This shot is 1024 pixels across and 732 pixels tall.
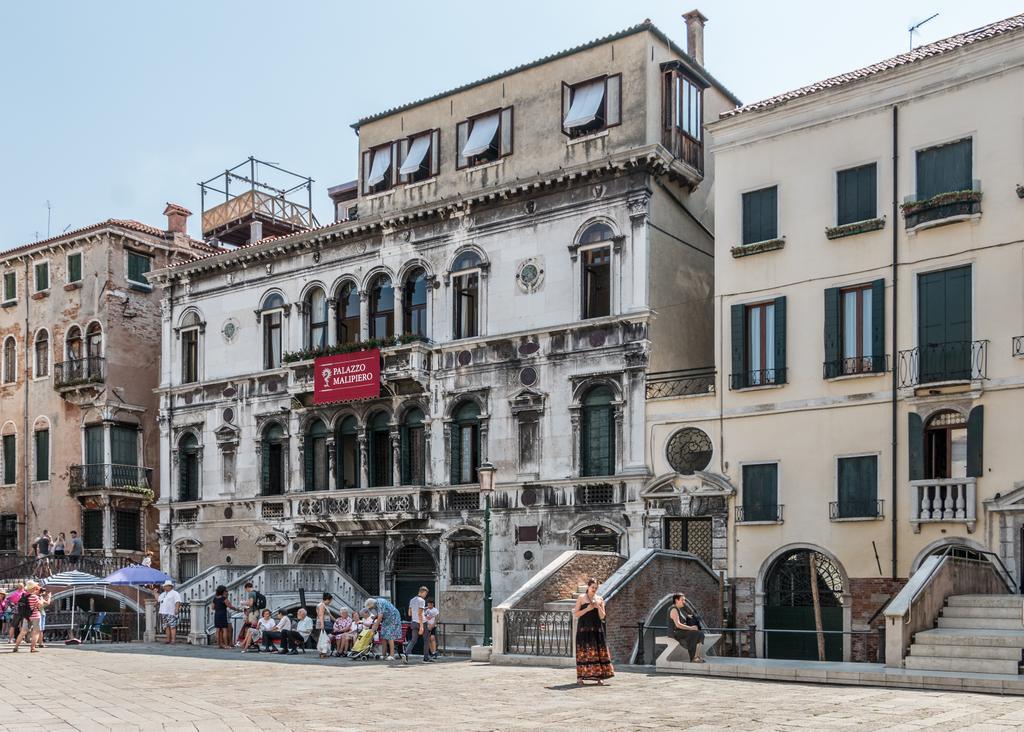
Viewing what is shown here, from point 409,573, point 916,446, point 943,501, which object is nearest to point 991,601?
point 943,501

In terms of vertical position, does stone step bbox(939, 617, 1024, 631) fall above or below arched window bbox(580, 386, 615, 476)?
below

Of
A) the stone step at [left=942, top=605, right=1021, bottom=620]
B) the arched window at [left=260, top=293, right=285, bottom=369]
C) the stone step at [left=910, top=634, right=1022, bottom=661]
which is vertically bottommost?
the stone step at [left=910, top=634, right=1022, bottom=661]

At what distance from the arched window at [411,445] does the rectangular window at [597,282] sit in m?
6.08

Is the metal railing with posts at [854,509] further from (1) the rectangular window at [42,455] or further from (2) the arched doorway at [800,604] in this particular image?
(1) the rectangular window at [42,455]

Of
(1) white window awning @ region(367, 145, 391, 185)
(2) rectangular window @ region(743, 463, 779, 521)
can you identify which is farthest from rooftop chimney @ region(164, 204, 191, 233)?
(2) rectangular window @ region(743, 463, 779, 521)

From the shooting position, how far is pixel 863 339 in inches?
1015

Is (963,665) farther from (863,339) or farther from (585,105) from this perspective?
(585,105)

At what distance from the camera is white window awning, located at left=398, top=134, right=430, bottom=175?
3391 cm

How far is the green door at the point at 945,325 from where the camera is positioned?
24.1 m

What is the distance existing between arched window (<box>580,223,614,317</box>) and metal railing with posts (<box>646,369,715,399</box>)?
7.35 feet

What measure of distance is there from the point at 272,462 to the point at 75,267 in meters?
11.9

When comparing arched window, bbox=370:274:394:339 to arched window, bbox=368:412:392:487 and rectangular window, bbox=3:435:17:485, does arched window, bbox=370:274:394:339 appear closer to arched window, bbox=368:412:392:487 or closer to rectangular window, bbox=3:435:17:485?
arched window, bbox=368:412:392:487

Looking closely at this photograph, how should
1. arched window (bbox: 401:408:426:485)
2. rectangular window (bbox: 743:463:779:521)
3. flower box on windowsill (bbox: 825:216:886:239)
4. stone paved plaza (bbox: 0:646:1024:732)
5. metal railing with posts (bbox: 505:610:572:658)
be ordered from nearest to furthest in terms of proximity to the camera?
stone paved plaza (bbox: 0:646:1024:732) < metal railing with posts (bbox: 505:610:572:658) < flower box on windowsill (bbox: 825:216:886:239) < rectangular window (bbox: 743:463:779:521) < arched window (bbox: 401:408:426:485)

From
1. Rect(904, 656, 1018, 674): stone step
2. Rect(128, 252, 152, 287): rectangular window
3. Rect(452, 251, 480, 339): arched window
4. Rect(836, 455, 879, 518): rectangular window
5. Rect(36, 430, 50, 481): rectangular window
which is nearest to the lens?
Rect(904, 656, 1018, 674): stone step
